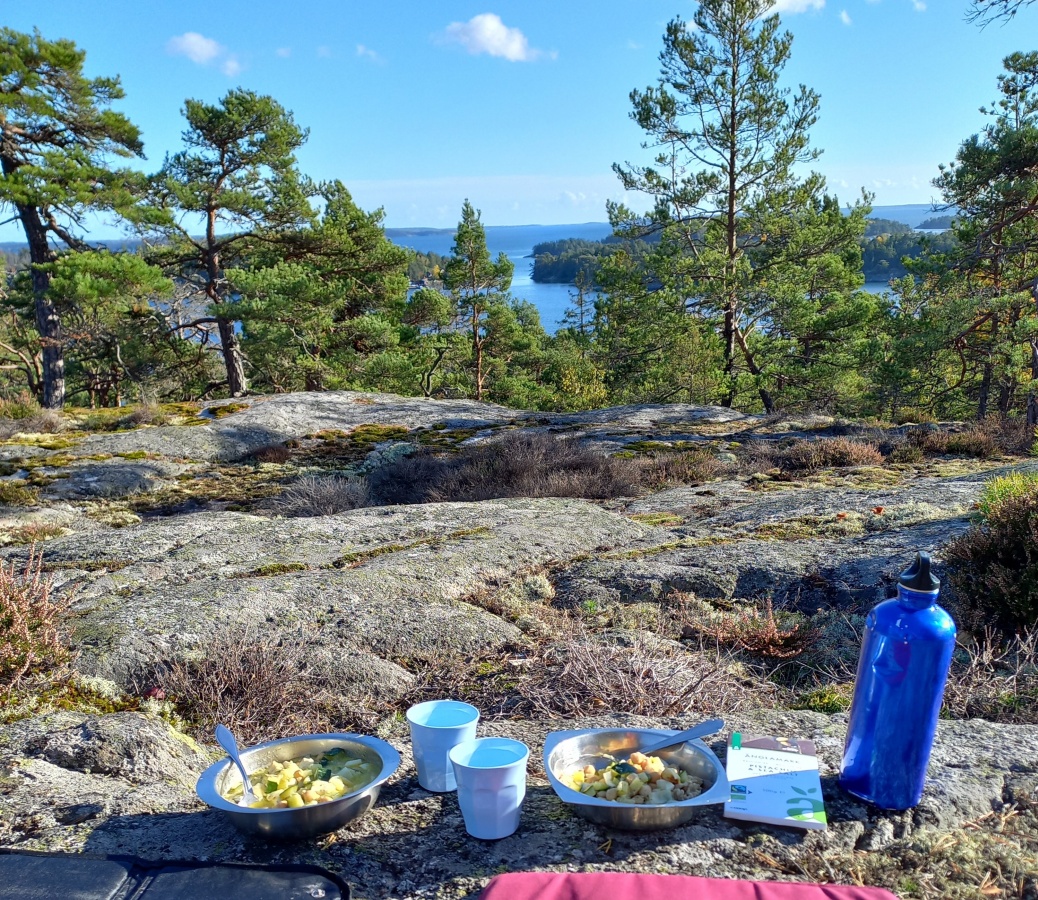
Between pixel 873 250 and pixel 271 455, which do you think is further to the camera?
pixel 873 250

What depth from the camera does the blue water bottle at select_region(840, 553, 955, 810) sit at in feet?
5.91

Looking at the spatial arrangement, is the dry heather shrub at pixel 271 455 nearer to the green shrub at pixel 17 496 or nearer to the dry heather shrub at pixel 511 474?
the dry heather shrub at pixel 511 474

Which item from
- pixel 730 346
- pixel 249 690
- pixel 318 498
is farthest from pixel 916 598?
pixel 730 346

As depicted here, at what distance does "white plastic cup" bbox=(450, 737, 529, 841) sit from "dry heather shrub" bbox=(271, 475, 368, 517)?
20.0 ft

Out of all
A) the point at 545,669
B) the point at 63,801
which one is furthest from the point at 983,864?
the point at 63,801

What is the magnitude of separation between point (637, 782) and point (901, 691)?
0.70m

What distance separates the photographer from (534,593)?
182 inches

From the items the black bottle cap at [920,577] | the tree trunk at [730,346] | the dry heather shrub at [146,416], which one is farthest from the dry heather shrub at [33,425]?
the tree trunk at [730,346]

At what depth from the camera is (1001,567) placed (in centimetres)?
397

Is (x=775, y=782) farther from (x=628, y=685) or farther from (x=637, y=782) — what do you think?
(x=628, y=685)

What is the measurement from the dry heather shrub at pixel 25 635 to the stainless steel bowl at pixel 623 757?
222 centimetres

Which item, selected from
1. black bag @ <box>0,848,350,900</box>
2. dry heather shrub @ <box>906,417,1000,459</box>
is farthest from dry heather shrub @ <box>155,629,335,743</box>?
dry heather shrub @ <box>906,417,1000,459</box>

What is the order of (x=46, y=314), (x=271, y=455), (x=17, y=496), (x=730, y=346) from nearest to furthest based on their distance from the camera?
(x=17, y=496), (x=271, y=455), (x=46, y=314), (x=730, y=346)

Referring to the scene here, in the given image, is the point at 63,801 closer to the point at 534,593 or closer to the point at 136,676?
the point at 136,676
